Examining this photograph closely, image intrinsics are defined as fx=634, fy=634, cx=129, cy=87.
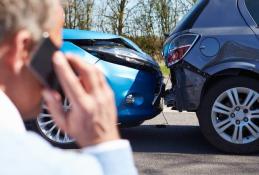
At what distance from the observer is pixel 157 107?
6.41 meters

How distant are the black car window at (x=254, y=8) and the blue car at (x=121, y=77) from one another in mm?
1135

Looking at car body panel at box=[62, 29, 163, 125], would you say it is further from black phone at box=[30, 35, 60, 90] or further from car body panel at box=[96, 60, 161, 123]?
black phone at box=[30, 35, 60, 90]

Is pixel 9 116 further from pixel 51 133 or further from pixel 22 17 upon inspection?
pixel 51 133

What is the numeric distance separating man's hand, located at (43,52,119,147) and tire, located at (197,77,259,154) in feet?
15.9

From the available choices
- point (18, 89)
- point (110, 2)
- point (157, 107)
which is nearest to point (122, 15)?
point (110, 2)

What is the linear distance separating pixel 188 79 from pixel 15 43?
5.02 metres

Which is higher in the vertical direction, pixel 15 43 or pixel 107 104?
pixel 15 43

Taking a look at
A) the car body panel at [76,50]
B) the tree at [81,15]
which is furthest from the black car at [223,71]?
the tree at [81,15]

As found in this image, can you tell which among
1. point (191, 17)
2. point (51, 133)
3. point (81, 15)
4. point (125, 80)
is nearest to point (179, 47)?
point (191, 17)

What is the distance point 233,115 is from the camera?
588 centimetres

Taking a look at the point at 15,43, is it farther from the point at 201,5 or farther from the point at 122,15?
the point at 122,15

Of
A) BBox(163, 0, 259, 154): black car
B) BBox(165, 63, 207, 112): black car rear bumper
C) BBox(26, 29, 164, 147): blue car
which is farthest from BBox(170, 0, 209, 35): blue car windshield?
BBox(26, 29, 164, 147): blue car

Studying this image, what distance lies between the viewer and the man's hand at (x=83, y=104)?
1.08 m

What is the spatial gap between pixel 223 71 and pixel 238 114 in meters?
0.42
